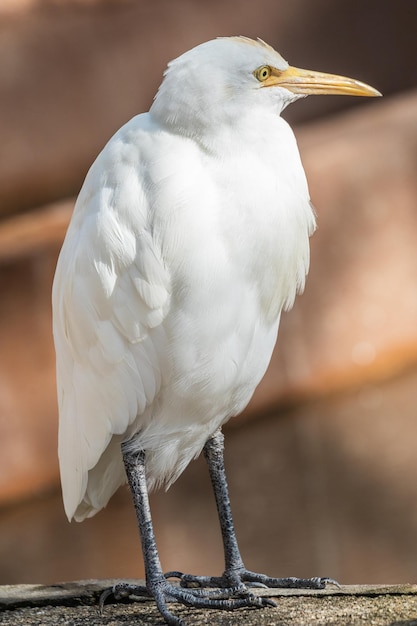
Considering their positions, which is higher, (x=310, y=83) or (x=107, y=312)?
(x=310, y=83)

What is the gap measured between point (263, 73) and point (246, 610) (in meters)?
0.65

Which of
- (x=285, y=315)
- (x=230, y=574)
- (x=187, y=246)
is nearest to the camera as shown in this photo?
(x=187, y=246)

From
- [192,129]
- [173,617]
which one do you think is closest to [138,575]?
[173,617]

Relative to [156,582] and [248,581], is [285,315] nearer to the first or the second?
[248,581]

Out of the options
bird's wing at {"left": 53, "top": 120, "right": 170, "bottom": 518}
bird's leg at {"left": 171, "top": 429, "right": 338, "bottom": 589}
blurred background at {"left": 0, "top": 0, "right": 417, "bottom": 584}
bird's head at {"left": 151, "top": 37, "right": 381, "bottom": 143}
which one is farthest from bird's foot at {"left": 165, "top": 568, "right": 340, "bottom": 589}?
blurred background at {"left": 0, "top": 0, "right": 417, "bottom": 584}

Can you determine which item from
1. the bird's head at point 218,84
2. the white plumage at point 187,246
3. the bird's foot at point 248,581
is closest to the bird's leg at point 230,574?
the bird's foot at point 248,581

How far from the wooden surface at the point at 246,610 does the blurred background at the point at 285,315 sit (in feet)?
2.34

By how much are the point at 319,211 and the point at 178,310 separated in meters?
1.06

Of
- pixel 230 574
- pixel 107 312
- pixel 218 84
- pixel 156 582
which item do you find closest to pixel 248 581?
pixel 230 574

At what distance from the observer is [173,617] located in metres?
1.16

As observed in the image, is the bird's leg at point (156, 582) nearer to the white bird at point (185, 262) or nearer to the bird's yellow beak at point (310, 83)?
the white bird at point (185, 262)

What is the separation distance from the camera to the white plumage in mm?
1132

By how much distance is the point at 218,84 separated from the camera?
1129 millimetres

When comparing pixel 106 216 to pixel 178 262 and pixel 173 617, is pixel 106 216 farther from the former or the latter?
pixel 173 617
